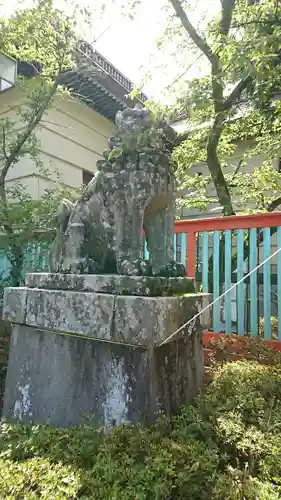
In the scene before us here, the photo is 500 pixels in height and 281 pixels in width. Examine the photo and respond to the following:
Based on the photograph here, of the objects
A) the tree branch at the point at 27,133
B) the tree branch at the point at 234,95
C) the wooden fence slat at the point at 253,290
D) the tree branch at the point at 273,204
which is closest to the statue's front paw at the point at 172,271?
the wooden fence slat at the point at 253,290

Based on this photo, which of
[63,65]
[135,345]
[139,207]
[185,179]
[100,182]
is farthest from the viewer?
[185,179]

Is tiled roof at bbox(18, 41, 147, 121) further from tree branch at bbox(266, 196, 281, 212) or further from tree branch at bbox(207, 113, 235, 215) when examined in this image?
tree branch at bbox(266, 196, 281, 212)

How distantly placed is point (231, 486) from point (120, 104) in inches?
350

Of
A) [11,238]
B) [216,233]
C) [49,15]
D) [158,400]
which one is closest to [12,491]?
[158,400]

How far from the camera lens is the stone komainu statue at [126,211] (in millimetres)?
2236

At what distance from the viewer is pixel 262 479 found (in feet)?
4.80

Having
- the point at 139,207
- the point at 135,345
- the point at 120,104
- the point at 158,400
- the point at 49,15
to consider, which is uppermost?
the point at 120,104

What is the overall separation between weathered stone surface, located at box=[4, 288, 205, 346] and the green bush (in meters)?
0.51

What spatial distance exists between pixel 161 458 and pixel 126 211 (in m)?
1.46

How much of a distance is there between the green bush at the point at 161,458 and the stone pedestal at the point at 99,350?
0.16 meters

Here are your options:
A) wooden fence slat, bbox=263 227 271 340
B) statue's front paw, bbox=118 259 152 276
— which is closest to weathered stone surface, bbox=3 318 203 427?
statue's front paw, bbox=118 259 152 276

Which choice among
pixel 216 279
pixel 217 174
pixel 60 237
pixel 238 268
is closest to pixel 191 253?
pixel 216 279

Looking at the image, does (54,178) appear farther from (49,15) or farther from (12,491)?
(12,491)

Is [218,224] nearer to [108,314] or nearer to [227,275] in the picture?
[227,275]
